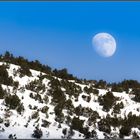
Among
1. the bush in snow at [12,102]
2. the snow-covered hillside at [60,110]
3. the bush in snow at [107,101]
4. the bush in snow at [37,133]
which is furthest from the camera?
the bush in snow at [107,101]

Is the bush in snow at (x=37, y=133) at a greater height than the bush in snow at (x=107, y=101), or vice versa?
the bush in snow at (x=107, y=101)

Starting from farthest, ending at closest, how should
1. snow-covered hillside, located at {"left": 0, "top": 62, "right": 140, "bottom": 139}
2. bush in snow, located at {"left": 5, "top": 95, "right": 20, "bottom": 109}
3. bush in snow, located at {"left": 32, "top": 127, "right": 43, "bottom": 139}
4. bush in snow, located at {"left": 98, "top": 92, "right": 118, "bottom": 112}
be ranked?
bush in snow, located at {"left": 98, "top": 92, "right": 118, "bottom": 112} < bush in snow, located at {"left": 5, "top": 95, "right": 20, "bottom": 109} < snow-covered hillside, located at {"left": 0, "top": 62, "right": 140, "bottom": 139} < bush in snow, located at {"left": 32, "top": 127, "right": 43, "bottom": 139}

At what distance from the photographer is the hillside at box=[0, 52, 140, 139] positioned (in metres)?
17.5

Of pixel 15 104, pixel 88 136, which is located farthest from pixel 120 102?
pixel 15 104

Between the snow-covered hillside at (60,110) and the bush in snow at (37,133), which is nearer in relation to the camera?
the bush in snow at (37,133)

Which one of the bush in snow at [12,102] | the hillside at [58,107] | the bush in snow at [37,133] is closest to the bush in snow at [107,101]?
the hillside at [58,107]

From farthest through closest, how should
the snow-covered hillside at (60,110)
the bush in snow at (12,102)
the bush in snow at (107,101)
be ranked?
the bush in snow at (107,101) < the bush in snow at (12,102) < the snow-covered hillside at (60,110)

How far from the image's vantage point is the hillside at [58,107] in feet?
57.3

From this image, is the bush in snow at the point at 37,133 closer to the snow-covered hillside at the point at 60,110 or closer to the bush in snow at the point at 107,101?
the snow-covered hillside at the point at 60,110

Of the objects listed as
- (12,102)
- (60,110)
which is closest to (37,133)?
(12,102)

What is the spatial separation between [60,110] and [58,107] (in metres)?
0.40

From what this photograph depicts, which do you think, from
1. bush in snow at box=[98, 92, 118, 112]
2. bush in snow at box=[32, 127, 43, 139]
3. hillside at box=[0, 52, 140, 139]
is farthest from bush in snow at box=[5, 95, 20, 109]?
bush in snow at box=[98, 92, 118, 112]

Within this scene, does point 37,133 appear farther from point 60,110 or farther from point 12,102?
point 60,110

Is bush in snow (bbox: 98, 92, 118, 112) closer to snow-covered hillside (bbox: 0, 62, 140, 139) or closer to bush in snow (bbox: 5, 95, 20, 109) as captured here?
snow-covered hillside (bbox: 0, 62, 140, 139)
